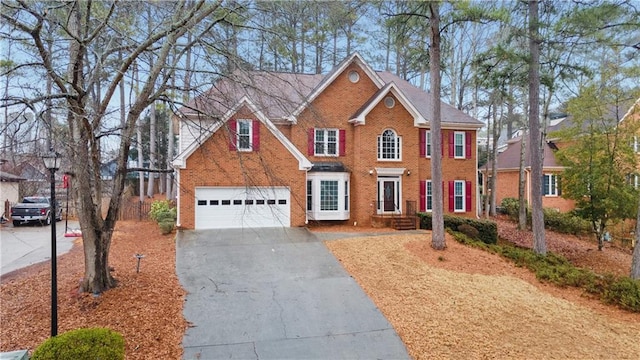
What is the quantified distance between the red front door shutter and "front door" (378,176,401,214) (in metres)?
2.22

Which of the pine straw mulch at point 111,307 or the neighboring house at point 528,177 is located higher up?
the neighboring house at point 528,177

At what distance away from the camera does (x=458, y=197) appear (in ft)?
60.7

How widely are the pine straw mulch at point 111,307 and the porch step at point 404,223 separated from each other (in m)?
9.49

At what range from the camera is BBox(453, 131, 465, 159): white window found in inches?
728

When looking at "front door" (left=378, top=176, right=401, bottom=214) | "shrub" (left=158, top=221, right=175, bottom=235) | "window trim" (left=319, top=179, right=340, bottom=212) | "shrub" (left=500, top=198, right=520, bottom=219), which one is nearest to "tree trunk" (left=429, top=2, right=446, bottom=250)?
"front door" (left=378, top=176, right=401, bottom=214)

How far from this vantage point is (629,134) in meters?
14.6

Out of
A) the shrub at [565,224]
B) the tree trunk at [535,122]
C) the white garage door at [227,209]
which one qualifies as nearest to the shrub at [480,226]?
the tree trunk at [535,122]

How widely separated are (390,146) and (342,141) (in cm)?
236

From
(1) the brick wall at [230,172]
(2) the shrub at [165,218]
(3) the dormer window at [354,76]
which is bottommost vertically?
(2) the shrub at [165,218]

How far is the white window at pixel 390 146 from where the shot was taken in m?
17.0

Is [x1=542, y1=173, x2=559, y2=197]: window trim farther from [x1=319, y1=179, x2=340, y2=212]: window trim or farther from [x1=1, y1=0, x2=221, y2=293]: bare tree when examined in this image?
[x1=1, y1=0, x2=221, y2=293]: bare tree

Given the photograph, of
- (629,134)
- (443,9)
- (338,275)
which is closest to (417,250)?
(338,275)

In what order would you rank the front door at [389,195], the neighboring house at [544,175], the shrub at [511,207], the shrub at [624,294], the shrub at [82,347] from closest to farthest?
the shrub at [82,347] < the shrub at [624,294] < the front door at [389,195] < the shrub at [511,207] < the neighboring house at [544,175]

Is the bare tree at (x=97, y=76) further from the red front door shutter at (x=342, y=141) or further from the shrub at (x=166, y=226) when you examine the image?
the red front door shutter at (x=342, y=141)
